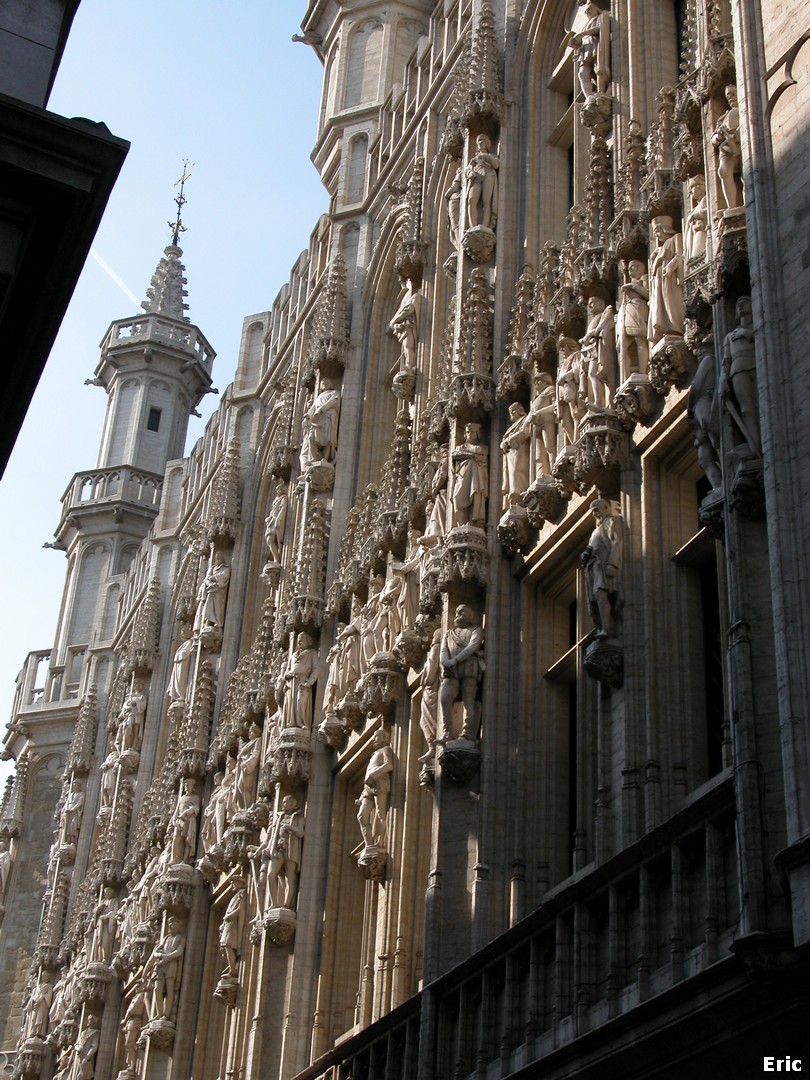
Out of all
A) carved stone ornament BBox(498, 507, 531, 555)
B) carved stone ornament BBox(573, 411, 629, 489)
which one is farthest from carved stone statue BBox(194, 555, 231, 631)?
carved stone ornament BBox(573, 411, 629, 489)

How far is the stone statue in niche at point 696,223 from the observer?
54.3ft

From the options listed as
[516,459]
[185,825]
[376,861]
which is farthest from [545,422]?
[185,825]

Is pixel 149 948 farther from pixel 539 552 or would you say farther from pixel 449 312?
pixel 539 552

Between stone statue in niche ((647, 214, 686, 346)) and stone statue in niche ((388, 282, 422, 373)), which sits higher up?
stone statue in niche ((388, 282, 422, 373))

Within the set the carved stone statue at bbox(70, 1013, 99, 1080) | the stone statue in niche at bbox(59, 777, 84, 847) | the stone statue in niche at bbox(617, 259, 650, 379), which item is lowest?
the carved stone statue at bbox(70, 1013, 99, 1080)

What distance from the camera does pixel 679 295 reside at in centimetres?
1731

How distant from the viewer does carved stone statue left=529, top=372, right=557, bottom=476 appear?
19.7m

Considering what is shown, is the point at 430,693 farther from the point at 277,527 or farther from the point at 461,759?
the point at 277,527

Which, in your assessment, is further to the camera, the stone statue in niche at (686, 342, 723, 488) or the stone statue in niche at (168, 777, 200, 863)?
the stone statue in niche at (168, 777, 200, 863)

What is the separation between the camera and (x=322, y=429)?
29.6 metres

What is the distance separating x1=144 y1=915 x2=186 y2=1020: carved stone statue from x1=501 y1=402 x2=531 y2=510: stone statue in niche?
13.6m

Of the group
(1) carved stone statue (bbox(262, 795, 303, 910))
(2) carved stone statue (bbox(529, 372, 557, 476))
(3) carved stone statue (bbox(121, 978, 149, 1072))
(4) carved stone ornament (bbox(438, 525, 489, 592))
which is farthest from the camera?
(3) carved stone statue (bbox(121, 978, 149, 1072))

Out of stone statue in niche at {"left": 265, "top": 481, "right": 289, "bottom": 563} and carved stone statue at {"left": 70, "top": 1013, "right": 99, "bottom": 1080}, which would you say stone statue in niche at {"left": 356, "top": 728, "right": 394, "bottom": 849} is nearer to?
stone statue in niche at {"left": 265, "top": 481, "right": 289, "bottom": 563}

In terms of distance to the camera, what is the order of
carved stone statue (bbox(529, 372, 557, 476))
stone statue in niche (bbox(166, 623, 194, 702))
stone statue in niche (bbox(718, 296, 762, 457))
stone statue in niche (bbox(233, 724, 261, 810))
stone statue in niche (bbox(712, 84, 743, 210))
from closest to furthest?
stone statue in niche (bbox(718, 296, 762, 457))
stone statue in niche (bbox(712, 84, 743, 210))
carved stone statue (bbox(529, 372, 557, 476))
stone statue in niche (bbox(233, 724, 261, 810))
stone statue in niche (bbox(166, 623, 194, 702))
